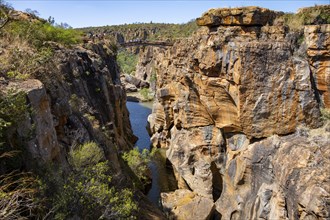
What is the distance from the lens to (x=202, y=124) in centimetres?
2558

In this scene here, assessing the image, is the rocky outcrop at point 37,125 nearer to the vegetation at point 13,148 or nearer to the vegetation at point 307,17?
the vegetation at point 13,148

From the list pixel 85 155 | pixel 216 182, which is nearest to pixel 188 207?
pixel 216 182

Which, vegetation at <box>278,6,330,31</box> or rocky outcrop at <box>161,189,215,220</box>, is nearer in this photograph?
rocky outcrop at <box>161,189,215,220</box>

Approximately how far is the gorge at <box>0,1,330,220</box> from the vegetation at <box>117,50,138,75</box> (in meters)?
78.0

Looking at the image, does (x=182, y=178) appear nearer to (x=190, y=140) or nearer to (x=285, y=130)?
(x=190, y=140)

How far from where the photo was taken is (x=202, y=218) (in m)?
19.0

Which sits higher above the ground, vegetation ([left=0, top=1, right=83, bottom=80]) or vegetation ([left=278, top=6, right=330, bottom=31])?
vegetation ([left=278, top=6, right=330, bottom=31])

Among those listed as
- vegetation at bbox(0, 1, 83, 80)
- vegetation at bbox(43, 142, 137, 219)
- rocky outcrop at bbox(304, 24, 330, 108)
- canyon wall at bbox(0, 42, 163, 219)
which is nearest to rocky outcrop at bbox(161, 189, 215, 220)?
canyon wall at bbox(0, 42, 163, 219)

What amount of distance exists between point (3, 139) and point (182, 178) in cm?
2026

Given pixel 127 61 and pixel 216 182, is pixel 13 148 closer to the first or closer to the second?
pixel 216 182

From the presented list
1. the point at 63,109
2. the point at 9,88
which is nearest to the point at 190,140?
the point at 63,109

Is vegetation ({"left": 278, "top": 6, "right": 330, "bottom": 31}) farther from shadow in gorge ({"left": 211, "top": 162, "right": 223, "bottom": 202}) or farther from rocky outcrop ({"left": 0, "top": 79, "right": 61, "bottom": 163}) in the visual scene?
rocky outcrop ({"left": 0, "top": 79, "right": 61, "bottom": 163})

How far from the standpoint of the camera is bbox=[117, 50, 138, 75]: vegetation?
352 ft

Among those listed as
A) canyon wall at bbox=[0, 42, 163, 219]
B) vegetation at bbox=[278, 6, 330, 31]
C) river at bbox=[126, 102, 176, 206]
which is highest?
vegetation at bbox=[278, 6, 330, 31]
